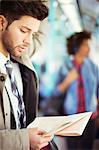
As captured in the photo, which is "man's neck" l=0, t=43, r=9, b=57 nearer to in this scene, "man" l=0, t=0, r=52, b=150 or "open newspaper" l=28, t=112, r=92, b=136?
"man" l=0, t=0, r=52, b=150

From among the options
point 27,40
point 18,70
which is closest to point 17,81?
point 18,70

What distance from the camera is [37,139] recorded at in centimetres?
129

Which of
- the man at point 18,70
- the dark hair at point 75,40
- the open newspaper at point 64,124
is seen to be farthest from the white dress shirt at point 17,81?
the dark hair at point 75,40

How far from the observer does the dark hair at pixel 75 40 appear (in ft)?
4.63

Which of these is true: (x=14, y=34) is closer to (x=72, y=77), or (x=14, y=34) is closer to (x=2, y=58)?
(x=2, y=58)

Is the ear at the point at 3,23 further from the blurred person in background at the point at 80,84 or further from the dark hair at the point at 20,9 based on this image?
the blurred person in background at the point at 80,84

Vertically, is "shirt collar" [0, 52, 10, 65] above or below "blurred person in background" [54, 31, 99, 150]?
above

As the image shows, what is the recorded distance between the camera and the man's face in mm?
1368

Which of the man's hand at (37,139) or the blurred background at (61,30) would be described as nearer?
the man's hand at (37,139)

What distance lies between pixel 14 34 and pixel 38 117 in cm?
36

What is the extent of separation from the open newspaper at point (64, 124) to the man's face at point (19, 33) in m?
0.32

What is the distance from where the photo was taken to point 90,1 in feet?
4.62

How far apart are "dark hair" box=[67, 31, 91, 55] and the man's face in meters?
0.15

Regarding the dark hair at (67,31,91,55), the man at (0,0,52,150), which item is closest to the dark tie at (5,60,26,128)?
the man at (0,0,52,150)
